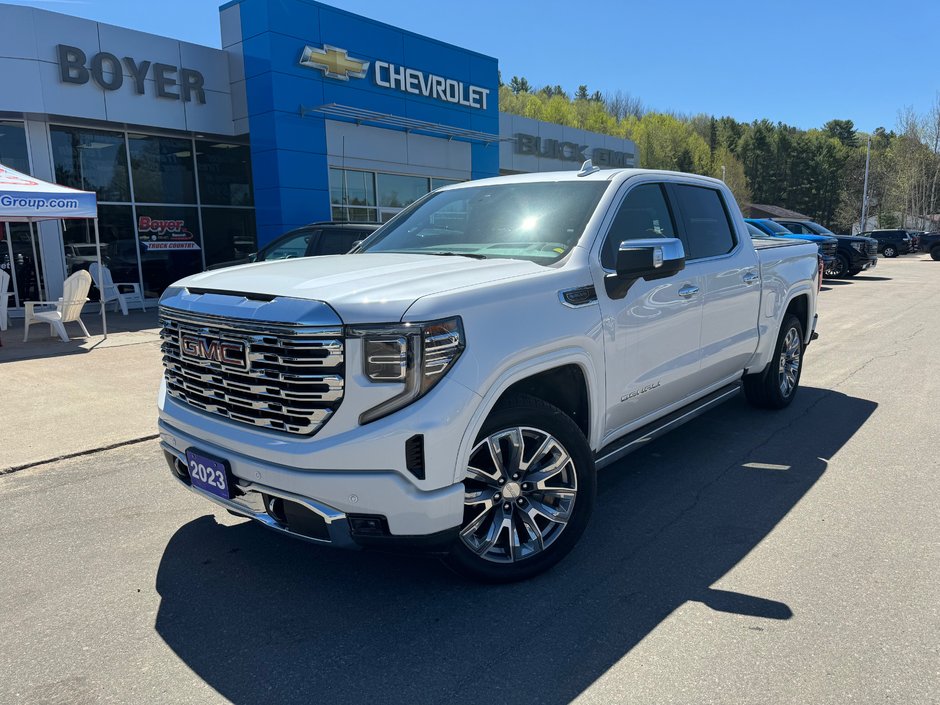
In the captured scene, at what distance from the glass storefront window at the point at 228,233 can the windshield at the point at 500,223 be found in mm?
13940

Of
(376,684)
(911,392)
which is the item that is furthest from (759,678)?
(911,392)

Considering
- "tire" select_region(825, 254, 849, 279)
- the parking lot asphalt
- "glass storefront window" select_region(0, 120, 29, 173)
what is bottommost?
the parking lot asphalt

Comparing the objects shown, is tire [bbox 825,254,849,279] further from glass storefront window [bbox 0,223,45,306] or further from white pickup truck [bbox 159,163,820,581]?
glass storefront window [bbox 0,223,45,306]

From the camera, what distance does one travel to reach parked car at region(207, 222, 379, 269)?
9914 mm

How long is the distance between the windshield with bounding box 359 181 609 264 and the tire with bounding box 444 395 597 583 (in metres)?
0.90

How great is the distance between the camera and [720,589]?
3.19m

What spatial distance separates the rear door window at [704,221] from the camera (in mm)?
4641

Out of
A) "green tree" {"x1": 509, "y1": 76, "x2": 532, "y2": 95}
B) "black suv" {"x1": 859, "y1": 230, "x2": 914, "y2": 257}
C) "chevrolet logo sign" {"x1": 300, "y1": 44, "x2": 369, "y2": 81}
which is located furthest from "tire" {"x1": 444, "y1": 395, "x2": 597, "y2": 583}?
"green tree" {"x1": 509, "y1": 76, "x2": 532, "y2": 95}

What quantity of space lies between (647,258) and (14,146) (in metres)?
14.8

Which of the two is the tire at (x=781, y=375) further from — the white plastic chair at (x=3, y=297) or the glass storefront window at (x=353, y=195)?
the glass storefront window at (x=353, y=195)

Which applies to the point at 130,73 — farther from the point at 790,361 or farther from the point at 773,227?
the point at 773,227

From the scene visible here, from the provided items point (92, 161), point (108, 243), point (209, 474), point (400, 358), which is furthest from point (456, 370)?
point (92, 161)

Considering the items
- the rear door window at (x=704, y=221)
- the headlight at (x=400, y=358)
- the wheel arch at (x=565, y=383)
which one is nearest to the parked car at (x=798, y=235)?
the rear door window at (x=704, y=221)

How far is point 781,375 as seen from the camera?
609 cm
